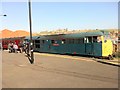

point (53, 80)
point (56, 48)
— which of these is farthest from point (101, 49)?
point (53, 80)

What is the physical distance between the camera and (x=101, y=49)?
87.6 feet

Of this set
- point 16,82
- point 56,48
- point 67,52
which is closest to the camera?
point 16,82

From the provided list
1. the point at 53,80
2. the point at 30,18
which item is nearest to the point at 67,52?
the point at 30,18

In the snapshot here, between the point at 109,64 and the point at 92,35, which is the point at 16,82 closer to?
the point at 109,64

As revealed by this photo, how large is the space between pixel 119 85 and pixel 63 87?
260 centimetres

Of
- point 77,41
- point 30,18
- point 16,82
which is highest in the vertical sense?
point 30,18

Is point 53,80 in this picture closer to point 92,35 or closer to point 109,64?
point 109,64

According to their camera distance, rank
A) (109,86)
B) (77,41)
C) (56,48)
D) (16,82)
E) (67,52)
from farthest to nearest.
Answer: (56,48), (67,52), (77,41), (16,82), (109,86)

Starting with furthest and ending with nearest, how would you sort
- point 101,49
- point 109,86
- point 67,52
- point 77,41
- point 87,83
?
point 67,52 → point 77,41 → point 101,49 → point 87,83 → point 109,86

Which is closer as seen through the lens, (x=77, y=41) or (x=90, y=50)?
(x=90, y=50)

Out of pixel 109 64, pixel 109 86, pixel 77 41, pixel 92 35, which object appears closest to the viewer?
pixel 109 86

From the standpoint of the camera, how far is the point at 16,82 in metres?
13.6

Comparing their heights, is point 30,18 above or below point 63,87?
above

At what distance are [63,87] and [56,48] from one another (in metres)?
24.4
